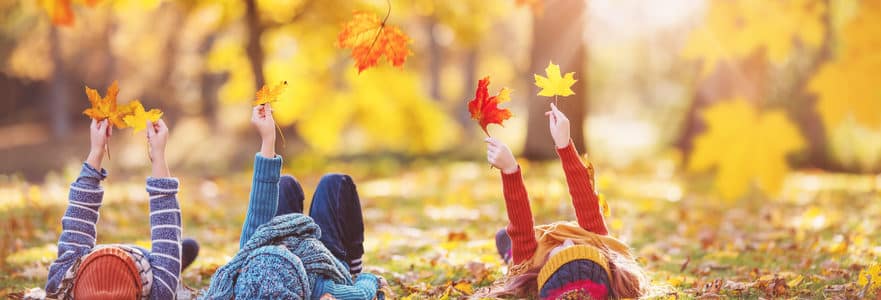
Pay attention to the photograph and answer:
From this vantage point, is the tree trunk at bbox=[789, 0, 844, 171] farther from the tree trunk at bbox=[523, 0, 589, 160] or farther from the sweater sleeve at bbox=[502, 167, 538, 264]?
the sweater sleeve at bbox=[502, 167, 538, 264]

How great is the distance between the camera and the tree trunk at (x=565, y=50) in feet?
30.6

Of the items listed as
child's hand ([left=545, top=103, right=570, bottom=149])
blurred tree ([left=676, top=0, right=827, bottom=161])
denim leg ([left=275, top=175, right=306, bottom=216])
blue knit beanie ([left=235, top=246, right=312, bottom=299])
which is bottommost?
blue knit beanie ([left=235, top=246, right=312, bottom=299])

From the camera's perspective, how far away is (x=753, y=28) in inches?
234

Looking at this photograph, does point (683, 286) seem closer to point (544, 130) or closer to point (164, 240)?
point (164, 240)

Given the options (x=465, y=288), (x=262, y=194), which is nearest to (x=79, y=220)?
(x=262, y=194)

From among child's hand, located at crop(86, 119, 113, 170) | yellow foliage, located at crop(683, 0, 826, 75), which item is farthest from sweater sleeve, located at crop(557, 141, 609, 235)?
yellow foliage, located at crop(683, 0, 826, 75)

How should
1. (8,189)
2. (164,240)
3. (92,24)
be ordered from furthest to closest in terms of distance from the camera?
1. (92,24)
2. (8,189)
3. (164,240)

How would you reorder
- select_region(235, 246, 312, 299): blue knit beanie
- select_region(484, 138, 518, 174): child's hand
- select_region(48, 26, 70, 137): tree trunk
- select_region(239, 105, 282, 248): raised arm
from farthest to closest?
1. select_region(48, 26, 70, 137): tree trunk
2. select_region(239, 105, 282, 248): raised arm
3. select_region(484, 138, 518, 174): child's hand
4. select_region(235, 246, 312, 299): blue knit beanie

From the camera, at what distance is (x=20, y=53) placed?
842 inches

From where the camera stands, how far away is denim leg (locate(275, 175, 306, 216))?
3.69 meters

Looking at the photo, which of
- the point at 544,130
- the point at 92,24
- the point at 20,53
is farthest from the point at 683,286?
the point at 20,53

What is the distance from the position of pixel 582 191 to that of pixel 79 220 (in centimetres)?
204

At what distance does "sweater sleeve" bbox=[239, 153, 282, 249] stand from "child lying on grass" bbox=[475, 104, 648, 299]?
0.86 metres

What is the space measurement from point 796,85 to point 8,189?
11.0 metres
